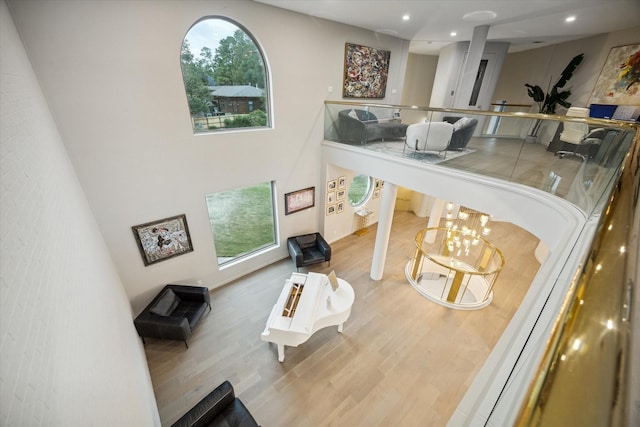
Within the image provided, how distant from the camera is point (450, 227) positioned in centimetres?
693

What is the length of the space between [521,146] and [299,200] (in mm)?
4685

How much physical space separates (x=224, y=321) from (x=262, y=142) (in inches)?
151

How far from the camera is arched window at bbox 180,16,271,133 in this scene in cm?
439

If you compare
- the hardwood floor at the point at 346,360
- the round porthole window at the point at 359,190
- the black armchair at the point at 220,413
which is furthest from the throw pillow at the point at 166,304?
the round porthole window at the point at 359,190

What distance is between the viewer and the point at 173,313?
499 cm

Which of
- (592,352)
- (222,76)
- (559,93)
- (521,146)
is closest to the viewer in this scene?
(592,352)

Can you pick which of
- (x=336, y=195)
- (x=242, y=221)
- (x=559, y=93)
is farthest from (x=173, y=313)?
(x=559, y=93)

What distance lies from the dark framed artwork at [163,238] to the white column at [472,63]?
7163mm

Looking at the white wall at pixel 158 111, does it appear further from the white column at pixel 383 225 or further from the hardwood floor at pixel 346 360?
the white column at pixel 383 225

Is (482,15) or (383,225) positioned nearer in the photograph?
(482,15)

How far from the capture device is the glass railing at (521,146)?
304cm

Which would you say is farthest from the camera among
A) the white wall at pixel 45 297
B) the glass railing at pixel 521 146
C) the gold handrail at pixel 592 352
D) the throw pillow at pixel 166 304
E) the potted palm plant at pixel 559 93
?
the potted palm plant at pixel 559 93

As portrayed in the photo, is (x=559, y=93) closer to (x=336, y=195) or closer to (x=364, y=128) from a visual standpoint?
(x=364, y=128)

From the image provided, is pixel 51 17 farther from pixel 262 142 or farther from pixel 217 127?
pixel 262 142
